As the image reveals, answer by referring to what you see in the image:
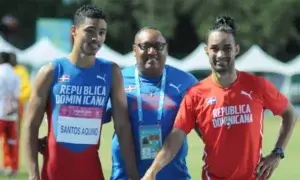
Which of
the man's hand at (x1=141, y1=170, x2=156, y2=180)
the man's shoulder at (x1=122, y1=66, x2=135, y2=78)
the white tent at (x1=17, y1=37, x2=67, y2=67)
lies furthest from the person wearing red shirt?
the white tent at (x1=17, y1=37, x2=67, y2=67)

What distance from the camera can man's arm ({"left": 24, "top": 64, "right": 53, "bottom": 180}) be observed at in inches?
233

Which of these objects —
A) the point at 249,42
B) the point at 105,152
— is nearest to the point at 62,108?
the point at 105,152

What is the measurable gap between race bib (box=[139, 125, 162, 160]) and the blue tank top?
0.10 ft

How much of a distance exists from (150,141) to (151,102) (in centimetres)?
30

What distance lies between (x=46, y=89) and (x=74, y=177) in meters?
0.64

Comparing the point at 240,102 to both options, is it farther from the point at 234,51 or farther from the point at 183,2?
the point at 183,2

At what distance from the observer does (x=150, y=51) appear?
636 centimetres

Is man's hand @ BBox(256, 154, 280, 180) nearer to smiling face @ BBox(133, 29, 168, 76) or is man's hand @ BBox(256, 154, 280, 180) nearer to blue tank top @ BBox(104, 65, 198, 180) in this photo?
blue tank top @ BBox(104, 65, 198, 180)

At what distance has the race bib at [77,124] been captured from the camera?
19.6 feet

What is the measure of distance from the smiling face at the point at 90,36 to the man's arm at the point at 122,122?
250 mm

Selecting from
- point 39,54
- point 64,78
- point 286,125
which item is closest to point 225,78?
point 286,125

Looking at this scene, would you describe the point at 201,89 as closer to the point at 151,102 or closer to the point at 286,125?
the point at 151,102

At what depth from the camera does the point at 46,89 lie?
593 cm

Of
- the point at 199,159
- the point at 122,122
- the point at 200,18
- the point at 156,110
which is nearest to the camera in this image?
the point at 122,122
